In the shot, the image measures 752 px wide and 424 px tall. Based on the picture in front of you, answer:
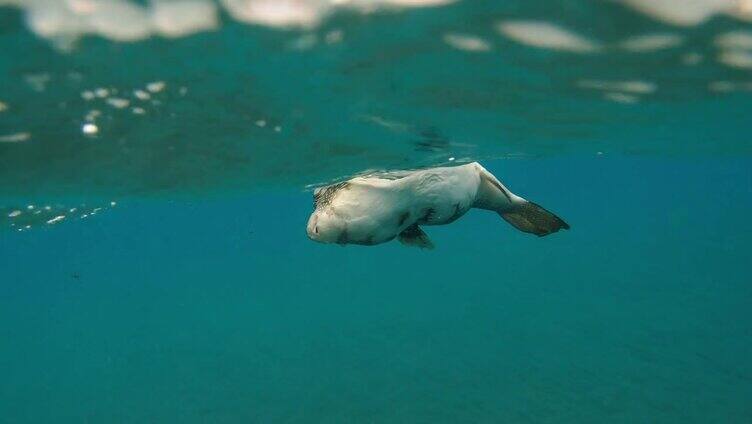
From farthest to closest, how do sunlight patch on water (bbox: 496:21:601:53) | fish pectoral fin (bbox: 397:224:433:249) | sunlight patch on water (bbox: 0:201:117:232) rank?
sunlight patch on water (bbox: 0:201:117:232)
fish pectoral fin (bbox: 397:224:433:249)
sunlight patch on water (bbox: 496:21:601:53)

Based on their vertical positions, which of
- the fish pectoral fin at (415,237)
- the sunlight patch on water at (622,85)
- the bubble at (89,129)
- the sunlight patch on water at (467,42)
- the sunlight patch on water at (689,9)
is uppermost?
the sunlight patch on water at (689,9)

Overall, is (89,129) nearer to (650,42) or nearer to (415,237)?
(415,237)

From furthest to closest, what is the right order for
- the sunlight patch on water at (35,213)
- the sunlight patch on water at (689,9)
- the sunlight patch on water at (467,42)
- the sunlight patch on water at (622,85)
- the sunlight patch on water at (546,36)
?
the sunlight patch on water at (35,213) → the sunlight patch on water at (622,85) → the sunlight patch on water at (467,42) → the sunlight patch on water at (546,36) → the sunlight patch on water at (689,9)

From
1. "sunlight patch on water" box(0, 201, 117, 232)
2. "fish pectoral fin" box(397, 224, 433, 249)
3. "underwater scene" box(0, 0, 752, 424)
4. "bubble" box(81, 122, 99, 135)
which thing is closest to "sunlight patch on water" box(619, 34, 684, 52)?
"underwater scene" box(0, 0, 752, 424)

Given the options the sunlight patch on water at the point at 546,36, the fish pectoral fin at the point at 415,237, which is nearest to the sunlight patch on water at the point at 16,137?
the fish pectoral fin at the point at 415,237

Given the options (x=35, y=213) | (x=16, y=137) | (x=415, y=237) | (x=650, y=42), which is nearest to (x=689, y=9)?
(x=650, y=42)

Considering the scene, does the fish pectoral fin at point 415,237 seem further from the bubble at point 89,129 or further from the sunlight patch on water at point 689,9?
the bubble at point 89,129

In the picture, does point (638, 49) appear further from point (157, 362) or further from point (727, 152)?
point (157, 362)

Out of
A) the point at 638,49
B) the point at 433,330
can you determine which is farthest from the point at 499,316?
the point at 638,49

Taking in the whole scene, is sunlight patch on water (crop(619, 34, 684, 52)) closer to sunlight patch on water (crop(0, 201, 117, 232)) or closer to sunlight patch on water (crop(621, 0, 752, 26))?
sunlight patch on water (crop(621, 0, 752, 26))
